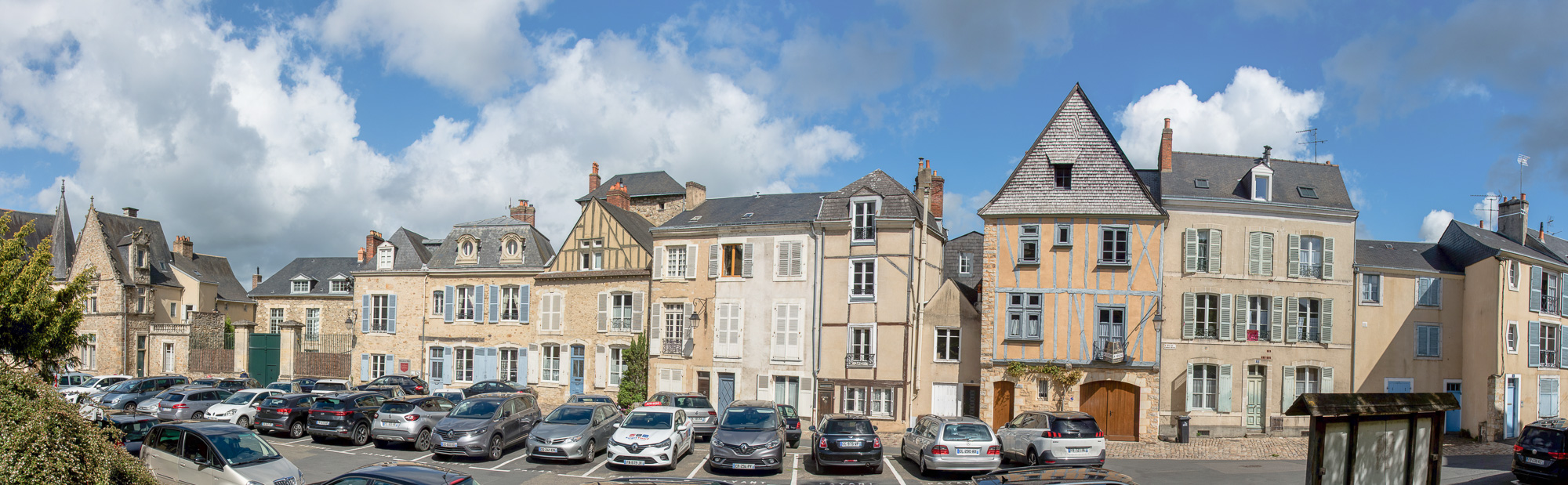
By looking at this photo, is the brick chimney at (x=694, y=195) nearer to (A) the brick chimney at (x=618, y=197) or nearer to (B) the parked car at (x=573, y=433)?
(A) the brick chimney at (x=618, y=197)

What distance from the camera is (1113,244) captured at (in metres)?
26.8

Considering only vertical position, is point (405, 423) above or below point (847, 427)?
below

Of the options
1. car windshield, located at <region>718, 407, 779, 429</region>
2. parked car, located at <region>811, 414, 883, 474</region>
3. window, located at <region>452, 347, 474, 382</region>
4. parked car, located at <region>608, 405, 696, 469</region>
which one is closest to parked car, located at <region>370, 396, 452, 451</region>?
parked car, located at <region>608, 405, 696, 469</region>

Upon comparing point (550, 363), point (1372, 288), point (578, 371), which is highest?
point (1372, 288)

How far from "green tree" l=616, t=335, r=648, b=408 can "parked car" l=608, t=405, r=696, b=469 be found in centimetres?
1350

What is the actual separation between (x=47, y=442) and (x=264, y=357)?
35536mm

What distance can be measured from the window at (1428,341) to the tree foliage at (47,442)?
3331 cm

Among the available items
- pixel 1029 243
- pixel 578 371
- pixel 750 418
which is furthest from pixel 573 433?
pixel 578 371

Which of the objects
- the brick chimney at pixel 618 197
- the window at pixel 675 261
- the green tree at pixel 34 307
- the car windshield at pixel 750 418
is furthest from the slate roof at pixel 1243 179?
the green tree at pixel 34 307

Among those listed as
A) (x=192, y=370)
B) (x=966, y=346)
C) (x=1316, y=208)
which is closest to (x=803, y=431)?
(x=966, y=346)

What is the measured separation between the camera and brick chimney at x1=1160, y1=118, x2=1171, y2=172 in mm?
28547

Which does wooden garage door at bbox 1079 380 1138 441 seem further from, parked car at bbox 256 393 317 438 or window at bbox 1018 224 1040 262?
parked car at bbox 256 393 317 438

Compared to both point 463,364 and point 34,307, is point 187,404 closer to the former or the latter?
point 34,307

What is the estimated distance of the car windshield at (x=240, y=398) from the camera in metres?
24.1
